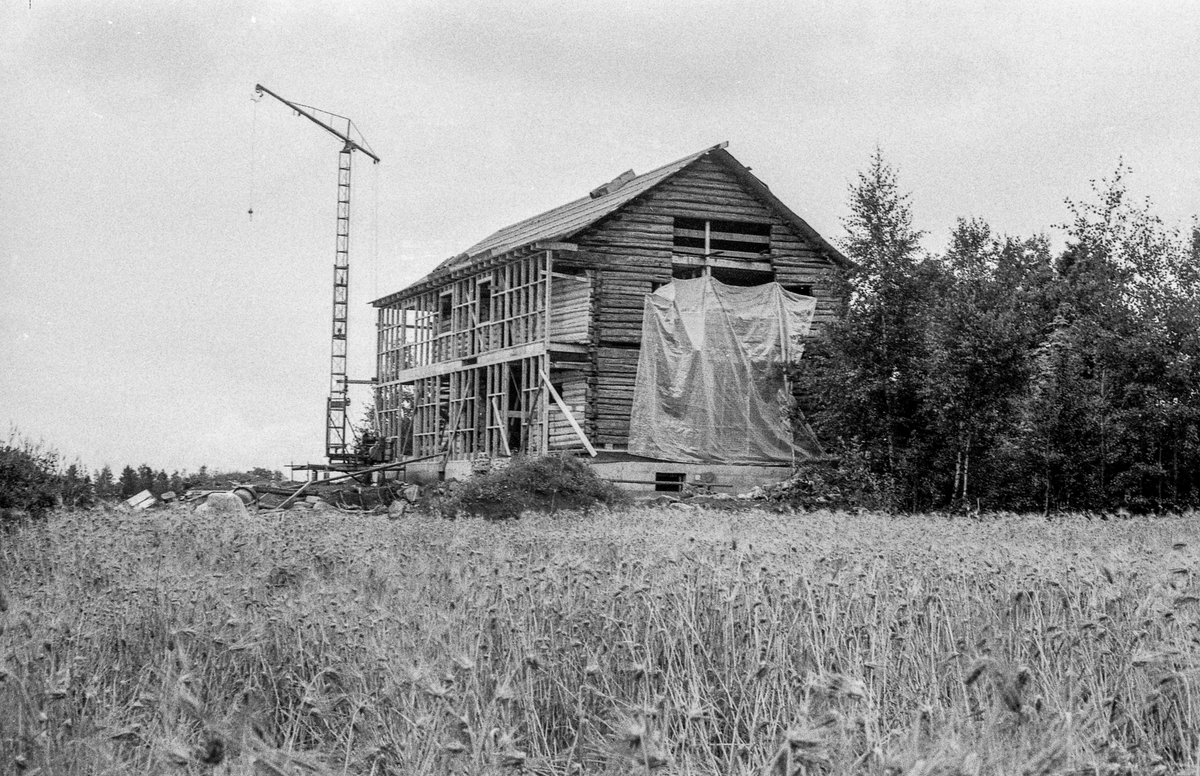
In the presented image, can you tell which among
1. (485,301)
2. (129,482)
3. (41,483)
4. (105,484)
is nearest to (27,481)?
(41,483)

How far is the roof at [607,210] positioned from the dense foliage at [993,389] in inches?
85.9

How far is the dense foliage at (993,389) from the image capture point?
77.0 feet

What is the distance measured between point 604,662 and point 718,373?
862 inches

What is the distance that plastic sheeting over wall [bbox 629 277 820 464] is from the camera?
26.6m

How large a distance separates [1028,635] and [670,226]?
22111mm

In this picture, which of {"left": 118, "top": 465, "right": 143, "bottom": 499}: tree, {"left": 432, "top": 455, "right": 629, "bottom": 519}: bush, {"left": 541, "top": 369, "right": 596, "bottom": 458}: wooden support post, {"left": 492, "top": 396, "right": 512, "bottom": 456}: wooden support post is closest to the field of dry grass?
{"left": 432, "top": 455, "right": 629, "bottom": 519}: bush

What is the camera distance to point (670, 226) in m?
27.9

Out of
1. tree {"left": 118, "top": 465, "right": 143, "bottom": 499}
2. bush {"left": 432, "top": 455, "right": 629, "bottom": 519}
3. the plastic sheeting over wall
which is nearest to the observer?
bush {"left": 432, "top": 455, "right": 629, "bottom": 519}

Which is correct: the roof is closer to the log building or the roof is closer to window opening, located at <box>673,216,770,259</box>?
the log building

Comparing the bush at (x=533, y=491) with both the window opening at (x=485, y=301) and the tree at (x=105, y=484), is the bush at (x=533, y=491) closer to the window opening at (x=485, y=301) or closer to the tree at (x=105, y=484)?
the tree at (x=105, y=484)

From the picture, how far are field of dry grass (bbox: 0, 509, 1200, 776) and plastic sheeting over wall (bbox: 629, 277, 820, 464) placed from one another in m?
17.2

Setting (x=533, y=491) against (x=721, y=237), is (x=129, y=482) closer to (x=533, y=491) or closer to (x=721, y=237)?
(x=533, y=491)

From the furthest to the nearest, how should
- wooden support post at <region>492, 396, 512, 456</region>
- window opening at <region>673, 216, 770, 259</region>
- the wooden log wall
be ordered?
window opening at <region>673, 216, 770, 259</region>, wooden support post at <region>492, 396, 512, 456</region>, the wooden log wall

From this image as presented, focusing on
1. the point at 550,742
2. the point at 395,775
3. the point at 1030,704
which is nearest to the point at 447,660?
the point at 550,742
